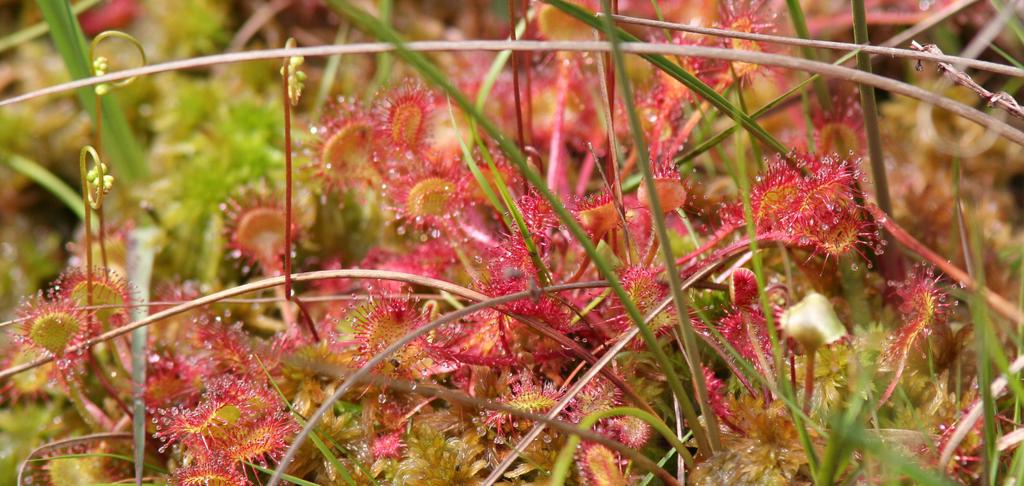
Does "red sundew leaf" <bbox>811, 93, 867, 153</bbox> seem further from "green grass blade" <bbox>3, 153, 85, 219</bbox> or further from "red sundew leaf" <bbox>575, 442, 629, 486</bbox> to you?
"green grass blade" <bbox>3, 153, 85, 219</bbox>

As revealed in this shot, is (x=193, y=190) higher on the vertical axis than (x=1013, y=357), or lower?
higher

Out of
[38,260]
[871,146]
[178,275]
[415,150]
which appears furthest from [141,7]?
[871,146]

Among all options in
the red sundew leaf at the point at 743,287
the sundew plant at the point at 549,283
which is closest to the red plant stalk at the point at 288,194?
the sundew plant at the point at 549,283

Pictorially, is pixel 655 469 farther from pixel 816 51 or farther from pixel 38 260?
pixel 38 260

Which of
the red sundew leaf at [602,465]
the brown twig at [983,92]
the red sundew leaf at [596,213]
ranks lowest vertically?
the red sundew leaf at [602,465]

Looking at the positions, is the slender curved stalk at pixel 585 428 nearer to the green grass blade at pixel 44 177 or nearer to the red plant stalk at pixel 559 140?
the red plant stalk at pixel 559 140

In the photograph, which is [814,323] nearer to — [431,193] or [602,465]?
[602,465]

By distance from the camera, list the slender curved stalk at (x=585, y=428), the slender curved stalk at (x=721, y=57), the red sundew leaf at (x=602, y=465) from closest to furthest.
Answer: the slender curved stalk at (x=585, y=428) < the slender curved stalk at (x=721, y=57) < the red sundew leaf at (x=602, y=465)
